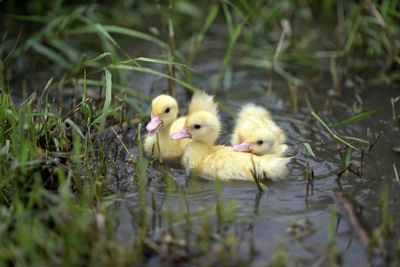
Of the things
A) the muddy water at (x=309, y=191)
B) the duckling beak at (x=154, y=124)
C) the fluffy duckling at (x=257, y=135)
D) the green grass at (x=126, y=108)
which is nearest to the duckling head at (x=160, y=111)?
the duckling beak at (x=154, y=124)

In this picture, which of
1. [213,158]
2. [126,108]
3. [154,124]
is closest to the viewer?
[213,158]

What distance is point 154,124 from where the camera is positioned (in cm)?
440

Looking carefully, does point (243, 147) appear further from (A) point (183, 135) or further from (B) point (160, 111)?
(B) point (160, 111)

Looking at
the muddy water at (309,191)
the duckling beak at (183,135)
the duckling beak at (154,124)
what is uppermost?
the duckling beak at (154,124)

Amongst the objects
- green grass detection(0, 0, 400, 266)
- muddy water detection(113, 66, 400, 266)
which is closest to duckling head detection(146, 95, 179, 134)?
green grass detection(0, 0, 400, 266)

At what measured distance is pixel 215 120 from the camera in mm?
4387

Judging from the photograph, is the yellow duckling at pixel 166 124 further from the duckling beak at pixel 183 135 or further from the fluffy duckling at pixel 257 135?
the fluffy duckling at pixel 257 135

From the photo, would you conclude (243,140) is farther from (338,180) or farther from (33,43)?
(33,43)

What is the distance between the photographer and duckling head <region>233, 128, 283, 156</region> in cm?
431

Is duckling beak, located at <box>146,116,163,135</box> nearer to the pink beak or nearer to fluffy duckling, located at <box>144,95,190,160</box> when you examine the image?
fluffy duckling, located at <box>144,95,190,160</box>

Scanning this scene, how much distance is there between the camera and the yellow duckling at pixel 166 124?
174 inches

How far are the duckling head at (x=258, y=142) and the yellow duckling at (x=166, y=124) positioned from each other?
0.44 meters

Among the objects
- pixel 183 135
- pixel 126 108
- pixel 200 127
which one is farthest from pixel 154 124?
pixel 126 108

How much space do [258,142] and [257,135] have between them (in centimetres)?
5
